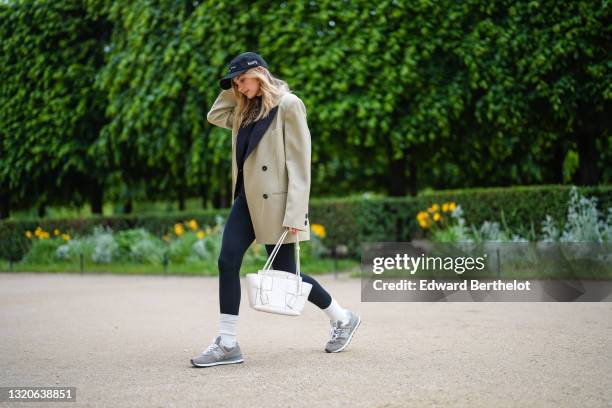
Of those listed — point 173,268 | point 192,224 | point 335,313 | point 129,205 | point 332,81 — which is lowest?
point 173,268

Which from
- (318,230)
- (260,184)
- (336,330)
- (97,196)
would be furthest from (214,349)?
(97,196)

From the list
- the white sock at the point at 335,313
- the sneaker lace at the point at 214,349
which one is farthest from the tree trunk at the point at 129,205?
the sneaker lace at the point at 214,349

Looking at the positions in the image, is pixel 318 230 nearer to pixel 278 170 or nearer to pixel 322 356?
pixel 322 356

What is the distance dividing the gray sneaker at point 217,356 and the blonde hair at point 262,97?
1411 millimetres

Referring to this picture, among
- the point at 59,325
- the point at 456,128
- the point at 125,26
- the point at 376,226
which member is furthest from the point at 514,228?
the point at 125,26

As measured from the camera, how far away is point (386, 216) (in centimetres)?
1252

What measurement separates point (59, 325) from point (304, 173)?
319cm

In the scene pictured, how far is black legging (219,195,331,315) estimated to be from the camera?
4.22m

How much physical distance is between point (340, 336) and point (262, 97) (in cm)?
165

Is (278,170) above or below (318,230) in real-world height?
above

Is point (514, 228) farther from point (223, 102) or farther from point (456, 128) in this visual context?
point (223, 102)

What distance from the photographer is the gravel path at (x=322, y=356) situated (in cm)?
341

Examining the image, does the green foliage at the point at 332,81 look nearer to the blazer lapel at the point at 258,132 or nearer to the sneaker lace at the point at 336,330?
the sneaker lace at the point at 336,330

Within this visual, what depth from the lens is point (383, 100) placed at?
43.4 feet
